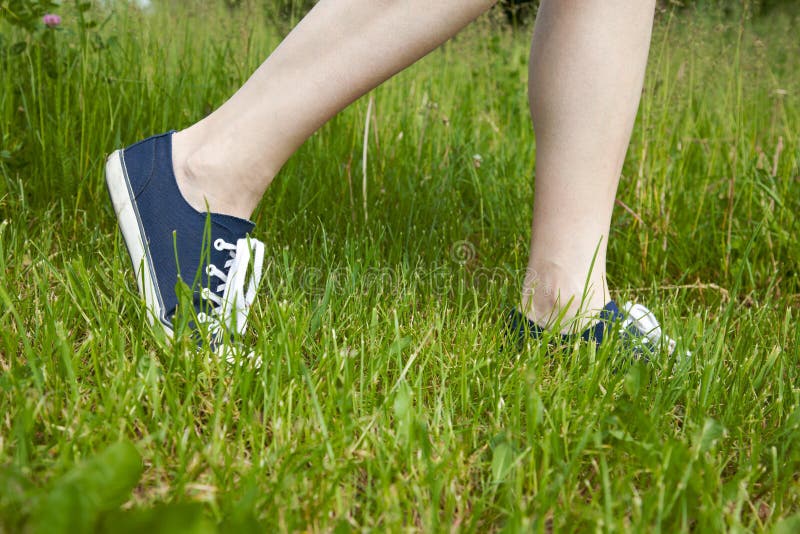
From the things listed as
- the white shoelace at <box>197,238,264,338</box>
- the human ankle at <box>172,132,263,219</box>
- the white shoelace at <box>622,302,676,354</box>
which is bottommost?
the white shoelace at <box>622,302,676,354</box>

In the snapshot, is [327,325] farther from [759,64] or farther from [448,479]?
[759,64]

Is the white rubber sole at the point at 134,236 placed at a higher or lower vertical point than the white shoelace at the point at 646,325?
higher

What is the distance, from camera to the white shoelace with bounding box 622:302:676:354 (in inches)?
51.0

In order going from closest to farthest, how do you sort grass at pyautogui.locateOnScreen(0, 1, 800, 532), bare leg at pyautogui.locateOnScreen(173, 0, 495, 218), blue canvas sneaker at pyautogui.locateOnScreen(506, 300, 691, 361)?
grass at pyautogui.locateOnScreen(0, 1, 800, 532) < bare leg at pyautogui.locateOnScreen(173, 0, 495, 218) < blue canvas sneaker at pyautogui.locateOnScreen(506, 300, 691, 361)

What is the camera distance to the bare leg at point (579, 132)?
126 centimetres

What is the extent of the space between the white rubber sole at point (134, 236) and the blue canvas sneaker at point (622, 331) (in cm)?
61

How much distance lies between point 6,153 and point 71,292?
66cm

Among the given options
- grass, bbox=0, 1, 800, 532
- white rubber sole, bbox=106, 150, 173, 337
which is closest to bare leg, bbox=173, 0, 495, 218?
white rubber sole, bbox=106, 150, 173, 337

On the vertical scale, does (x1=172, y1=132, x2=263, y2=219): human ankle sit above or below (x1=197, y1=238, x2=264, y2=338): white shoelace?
above

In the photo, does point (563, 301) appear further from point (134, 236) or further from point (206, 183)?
point (134, 236)

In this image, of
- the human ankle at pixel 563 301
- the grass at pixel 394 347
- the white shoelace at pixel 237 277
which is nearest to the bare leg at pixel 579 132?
the human ankle at pixel 563 301

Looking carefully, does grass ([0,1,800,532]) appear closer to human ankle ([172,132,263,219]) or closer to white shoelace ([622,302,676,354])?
white shoelace ([622,302,676,354])

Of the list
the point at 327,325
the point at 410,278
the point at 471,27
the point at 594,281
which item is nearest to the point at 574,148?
the point at 594,281

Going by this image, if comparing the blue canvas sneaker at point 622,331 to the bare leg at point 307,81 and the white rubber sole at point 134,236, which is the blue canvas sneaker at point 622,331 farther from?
the white rubber sole at point 134,236
